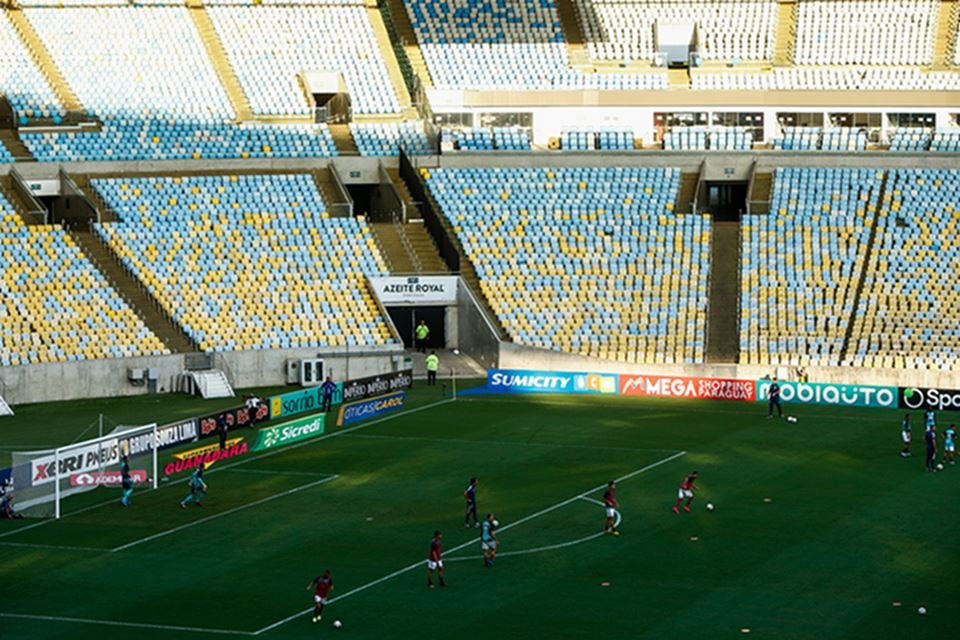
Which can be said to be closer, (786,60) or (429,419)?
(429,419)

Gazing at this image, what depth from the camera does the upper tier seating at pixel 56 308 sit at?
62156 millimetres

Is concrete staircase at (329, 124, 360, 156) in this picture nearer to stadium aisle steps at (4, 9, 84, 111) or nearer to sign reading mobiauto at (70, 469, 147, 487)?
stadium aisle steps at (4, 9, 84, 111)

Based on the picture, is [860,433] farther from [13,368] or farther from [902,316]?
[13,368]

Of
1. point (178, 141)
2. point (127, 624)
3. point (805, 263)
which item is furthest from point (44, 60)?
point (127, 624)

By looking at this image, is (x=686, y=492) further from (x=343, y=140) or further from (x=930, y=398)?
(x=343, y=140)

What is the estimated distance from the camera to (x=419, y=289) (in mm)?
70688

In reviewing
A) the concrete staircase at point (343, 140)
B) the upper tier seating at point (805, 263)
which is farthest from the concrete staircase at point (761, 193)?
the concrete staircase at point (343, 140)

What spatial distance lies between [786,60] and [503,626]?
180 ft

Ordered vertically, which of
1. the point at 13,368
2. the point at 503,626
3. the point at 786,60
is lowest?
the point at 503,626

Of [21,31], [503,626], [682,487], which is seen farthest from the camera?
[21,31]

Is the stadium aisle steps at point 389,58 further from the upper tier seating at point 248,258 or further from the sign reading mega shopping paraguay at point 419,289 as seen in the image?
the sign reading mega shopping paraguay at point 419,289

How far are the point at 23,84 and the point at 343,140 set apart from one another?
49.0 ft

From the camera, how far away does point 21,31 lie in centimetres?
7988

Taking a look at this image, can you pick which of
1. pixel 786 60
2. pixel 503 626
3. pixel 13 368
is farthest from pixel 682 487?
pixel 786 60
